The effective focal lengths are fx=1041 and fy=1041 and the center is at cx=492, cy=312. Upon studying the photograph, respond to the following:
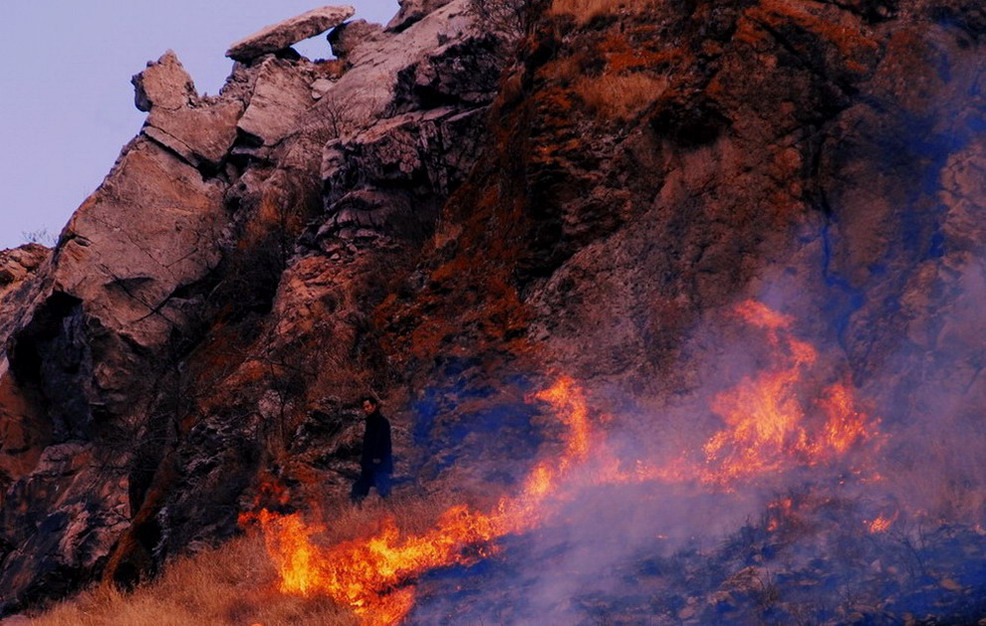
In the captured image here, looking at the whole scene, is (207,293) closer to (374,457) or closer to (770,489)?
(374,457)

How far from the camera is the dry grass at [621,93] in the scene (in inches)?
477

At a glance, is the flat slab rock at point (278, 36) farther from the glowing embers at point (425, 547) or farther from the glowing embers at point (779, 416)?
the glowing embers at point (779, 416)

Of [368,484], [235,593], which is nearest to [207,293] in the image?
[368,484]

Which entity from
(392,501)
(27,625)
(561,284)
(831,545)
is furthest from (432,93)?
(831,545)

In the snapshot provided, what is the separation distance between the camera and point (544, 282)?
1201cm

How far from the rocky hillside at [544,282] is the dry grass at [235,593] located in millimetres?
563

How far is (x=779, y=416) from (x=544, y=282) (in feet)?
11.0

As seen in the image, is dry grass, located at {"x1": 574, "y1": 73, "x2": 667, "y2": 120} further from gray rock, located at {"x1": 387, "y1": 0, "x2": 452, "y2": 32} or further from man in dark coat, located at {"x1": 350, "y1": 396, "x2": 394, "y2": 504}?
gray rock, located at {"x1": 387, "y1": 0, "x2": 452, "y2": 32}

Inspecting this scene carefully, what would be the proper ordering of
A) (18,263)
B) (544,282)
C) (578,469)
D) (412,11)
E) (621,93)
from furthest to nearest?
(18,263)
(412,11)
(621,93)
(544,282)
(578,469)

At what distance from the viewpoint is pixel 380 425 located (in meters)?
12.7

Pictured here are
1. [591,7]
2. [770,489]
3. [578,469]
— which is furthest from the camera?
[591,7]

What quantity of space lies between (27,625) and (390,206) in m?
7.73

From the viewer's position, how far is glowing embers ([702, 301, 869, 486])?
9.34 meters

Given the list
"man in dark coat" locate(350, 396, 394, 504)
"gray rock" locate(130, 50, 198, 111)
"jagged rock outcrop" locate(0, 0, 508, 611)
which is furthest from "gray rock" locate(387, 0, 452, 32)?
"man in dark coat" locate(350, 396, 394, 504)
